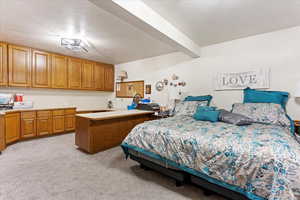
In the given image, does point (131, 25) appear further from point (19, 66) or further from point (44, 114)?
point (44, 114)

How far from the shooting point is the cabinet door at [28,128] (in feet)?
11.6

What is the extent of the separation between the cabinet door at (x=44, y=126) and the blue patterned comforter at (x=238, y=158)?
3422 millimetres

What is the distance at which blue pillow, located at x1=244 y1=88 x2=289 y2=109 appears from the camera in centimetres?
243

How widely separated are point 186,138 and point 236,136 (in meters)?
0.52

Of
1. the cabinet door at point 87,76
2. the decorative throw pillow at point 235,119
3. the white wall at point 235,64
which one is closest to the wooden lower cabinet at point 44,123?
the cabinet door at point 87,76

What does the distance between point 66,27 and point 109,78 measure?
2.90m

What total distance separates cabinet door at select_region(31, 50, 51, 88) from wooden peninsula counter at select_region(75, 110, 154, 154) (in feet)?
5.87

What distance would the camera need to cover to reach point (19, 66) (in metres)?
3.50

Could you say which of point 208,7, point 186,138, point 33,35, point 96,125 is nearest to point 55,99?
point 33,35

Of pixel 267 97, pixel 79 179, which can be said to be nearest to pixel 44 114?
pixel 79 179

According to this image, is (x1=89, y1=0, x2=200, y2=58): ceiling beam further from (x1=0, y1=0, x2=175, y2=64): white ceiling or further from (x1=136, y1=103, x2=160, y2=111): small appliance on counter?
(x1=136, y1=103, x2=160, y2=111): small appliance on counter

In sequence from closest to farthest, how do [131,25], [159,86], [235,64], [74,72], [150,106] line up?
[131,25], [235,64], [150,106], [159,86], [74,72]

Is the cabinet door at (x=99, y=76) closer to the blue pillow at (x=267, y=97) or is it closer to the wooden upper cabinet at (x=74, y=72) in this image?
the wooden upper cabinet at (x=74, y=72)

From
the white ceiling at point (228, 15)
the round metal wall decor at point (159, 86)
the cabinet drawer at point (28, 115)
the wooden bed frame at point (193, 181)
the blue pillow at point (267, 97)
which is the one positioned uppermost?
the white ceiling at point (228, 15)
